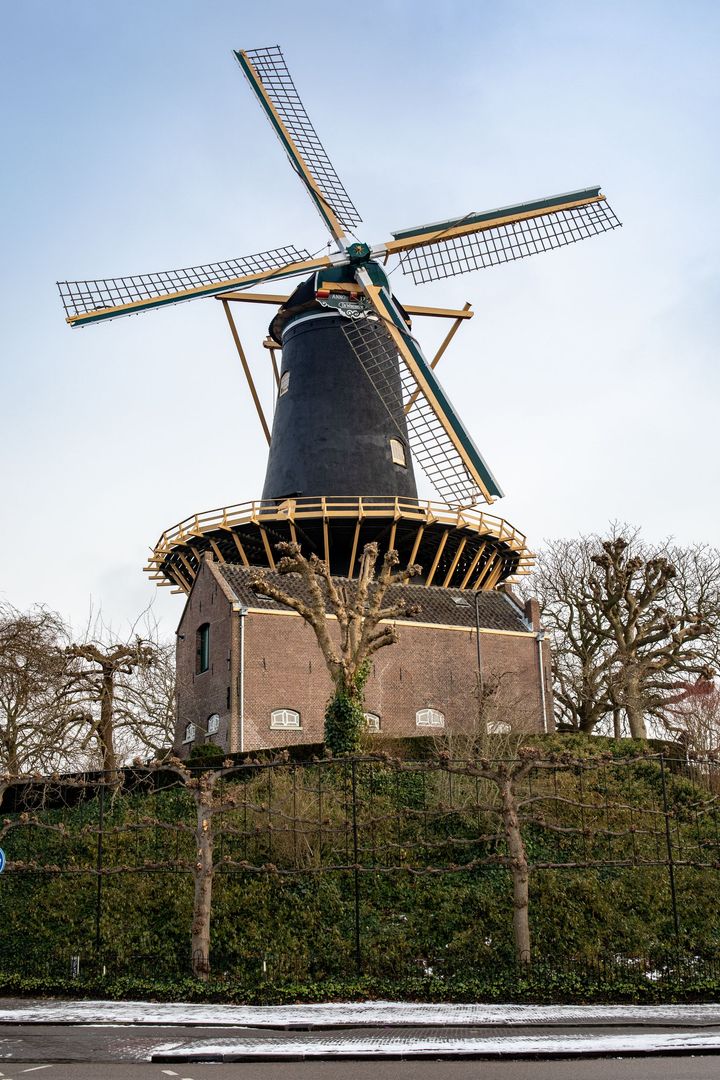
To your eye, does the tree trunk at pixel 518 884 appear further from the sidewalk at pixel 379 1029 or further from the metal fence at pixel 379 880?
the sidewalk at pixel 379 1029

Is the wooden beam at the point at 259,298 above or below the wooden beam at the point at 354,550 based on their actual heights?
above

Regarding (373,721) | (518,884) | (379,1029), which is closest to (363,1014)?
(379,1029)

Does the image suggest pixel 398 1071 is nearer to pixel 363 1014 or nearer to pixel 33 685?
pixel 363 1014

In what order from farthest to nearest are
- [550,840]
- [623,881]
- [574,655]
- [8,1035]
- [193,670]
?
[574,655] < [193,670] < [550,840] < [623,881] < [8,1035]

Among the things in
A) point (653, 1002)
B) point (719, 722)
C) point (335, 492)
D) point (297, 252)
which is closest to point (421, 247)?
point (297, 252)

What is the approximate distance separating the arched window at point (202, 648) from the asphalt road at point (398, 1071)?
2051cm

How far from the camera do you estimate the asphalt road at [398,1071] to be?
8.96 meters

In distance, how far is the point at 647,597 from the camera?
31.7m

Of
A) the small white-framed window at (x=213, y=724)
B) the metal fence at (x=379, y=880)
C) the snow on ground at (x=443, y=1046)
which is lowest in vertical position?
the snow on ground at (x=443, y=1046)

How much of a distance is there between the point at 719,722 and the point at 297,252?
2048cm

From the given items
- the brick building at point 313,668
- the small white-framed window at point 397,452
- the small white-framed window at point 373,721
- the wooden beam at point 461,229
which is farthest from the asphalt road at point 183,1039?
the wooden beam at point 461,229

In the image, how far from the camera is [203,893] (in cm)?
1439

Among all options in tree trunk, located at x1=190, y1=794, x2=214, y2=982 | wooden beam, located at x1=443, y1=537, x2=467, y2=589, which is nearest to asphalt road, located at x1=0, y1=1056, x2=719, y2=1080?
tree trunk, located at x1=190, y1=794, x2=214, y2=982

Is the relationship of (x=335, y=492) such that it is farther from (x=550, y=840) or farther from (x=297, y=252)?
(x=550, y=840)
